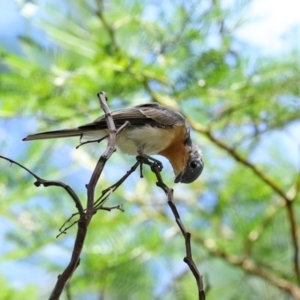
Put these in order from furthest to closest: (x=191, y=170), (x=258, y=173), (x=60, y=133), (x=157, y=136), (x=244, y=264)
A: (x=244, y=264) → (x=258, y=173) → (x=157, y=136) → (x=191, y=170) → (x=60, y=133)

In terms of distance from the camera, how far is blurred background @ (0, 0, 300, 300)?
1.55 meters

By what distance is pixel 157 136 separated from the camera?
1.20 meters

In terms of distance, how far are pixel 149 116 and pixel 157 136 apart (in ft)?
0.15

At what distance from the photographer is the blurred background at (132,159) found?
1.55 metres

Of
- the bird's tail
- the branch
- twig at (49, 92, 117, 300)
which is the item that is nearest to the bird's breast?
the bird's tail

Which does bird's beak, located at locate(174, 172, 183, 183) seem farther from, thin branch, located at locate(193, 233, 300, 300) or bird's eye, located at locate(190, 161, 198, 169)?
thin branch, located at locate(193, 233, 300, 300)

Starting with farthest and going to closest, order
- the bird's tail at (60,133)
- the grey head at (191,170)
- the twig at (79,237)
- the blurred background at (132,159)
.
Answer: the blurred background at (132,159) → the grey head at (191,170) → the bird's tail at (60,133) → the twig at (79,237)

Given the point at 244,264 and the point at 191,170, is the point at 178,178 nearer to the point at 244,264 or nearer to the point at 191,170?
the point at 191,170

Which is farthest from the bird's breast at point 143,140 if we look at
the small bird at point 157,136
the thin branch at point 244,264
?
the thin branch at point 244,264

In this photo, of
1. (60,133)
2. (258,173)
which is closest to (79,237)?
(60,133)

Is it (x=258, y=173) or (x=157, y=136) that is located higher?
(x=258, y=173)

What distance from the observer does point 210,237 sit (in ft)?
6.88

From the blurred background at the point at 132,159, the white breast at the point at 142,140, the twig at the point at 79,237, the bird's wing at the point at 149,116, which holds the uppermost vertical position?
the blurred background at the point at 132,159

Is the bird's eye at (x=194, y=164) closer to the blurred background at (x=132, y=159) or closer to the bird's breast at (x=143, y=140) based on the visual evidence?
the bird's breast at (x=143, y=140)
